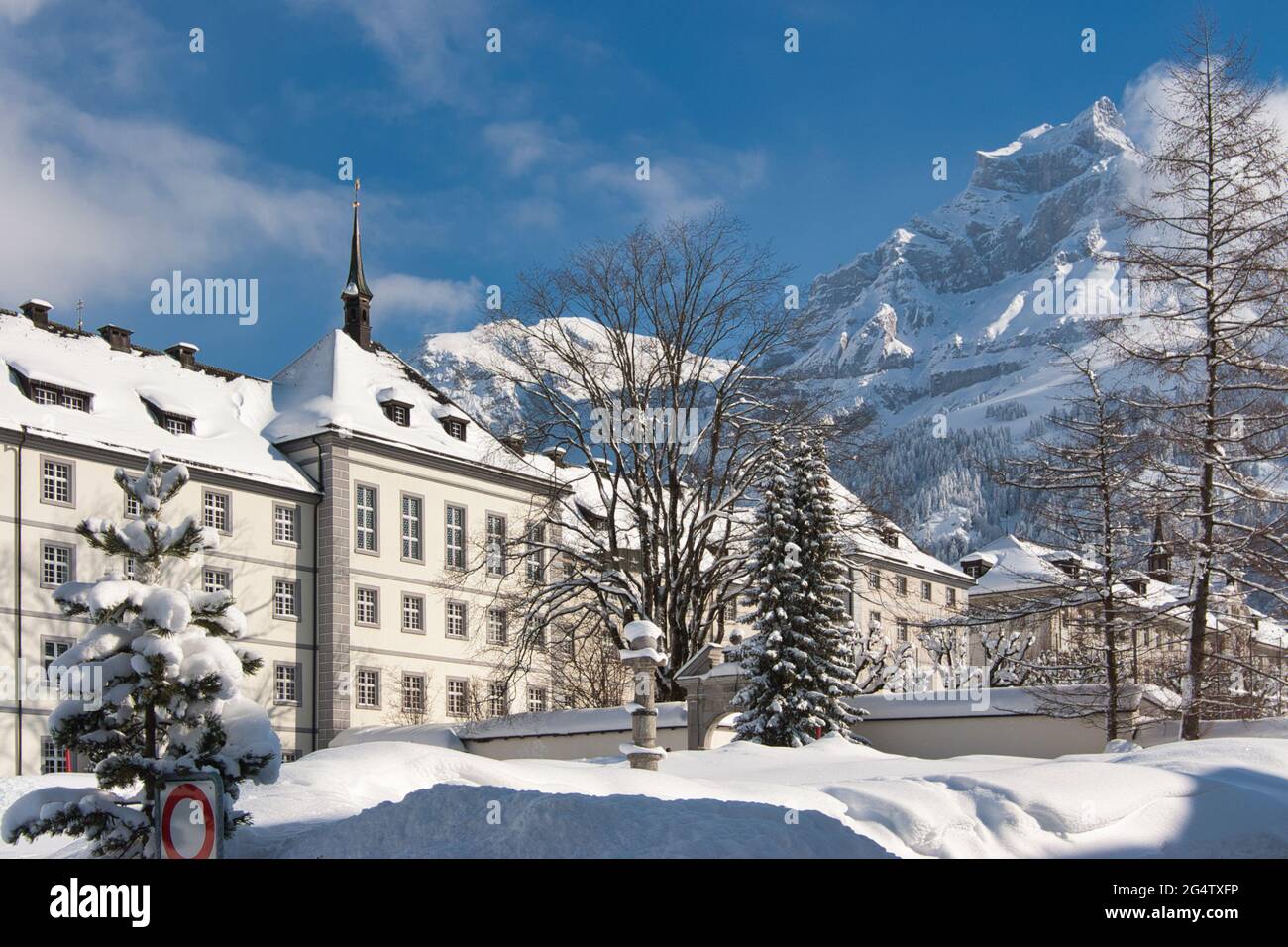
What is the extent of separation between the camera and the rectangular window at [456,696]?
2009 inches

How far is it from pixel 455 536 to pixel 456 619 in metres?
3.09

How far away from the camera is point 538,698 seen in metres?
53.9

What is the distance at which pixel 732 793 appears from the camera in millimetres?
16094

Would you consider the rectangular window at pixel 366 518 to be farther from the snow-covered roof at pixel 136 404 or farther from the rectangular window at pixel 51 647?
the rectangular window at pixel 51 647

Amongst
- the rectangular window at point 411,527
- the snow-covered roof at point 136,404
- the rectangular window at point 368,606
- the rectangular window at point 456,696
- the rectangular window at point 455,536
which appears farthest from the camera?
the rectangular window at point 455,536

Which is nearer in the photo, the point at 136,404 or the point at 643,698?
the point at 643,698

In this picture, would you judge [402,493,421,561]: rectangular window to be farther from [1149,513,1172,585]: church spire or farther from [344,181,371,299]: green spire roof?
[1149,513,1172,585]: church spire

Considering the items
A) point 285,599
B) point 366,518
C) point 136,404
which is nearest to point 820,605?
point 285,599

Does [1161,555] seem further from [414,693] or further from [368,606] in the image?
[414,693]

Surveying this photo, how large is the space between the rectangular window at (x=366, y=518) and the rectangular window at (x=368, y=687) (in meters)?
4.18

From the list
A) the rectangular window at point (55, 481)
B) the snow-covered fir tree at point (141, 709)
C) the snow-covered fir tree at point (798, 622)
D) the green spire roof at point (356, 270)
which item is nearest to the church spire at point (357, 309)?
the green spire roof at point (356, 270)

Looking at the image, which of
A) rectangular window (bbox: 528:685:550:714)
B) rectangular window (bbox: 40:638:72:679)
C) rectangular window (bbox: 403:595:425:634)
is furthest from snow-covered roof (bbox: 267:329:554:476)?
rectangular window (bbox: 40:638:72:679)
